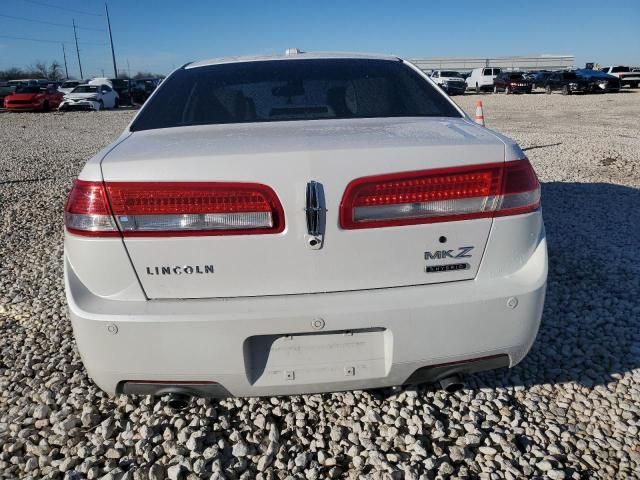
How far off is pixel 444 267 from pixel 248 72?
1.69m

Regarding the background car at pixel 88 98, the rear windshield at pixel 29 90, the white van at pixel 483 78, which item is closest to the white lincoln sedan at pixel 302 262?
the background car at pixel 88 98

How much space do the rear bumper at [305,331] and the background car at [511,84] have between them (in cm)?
3586

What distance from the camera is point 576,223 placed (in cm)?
501

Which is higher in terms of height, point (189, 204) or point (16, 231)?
point (189, 204)

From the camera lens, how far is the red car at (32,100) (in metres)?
25.3

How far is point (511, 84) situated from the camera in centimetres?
3450

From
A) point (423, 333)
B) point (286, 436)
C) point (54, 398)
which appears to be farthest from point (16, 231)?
point (423, 333)

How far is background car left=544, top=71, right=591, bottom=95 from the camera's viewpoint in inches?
1196

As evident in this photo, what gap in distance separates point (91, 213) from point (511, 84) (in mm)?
37062

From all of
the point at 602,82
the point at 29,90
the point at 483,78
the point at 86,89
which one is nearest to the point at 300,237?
the point at 86,89

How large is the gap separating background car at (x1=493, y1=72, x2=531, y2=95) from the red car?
28.3 m

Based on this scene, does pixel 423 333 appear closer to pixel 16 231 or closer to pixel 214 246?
pixel 214 246

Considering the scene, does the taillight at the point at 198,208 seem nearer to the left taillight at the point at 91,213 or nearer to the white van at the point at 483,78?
the left taillight at the point at 91,213

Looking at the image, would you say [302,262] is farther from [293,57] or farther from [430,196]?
[293,57]
